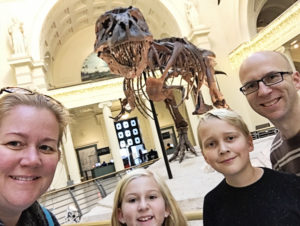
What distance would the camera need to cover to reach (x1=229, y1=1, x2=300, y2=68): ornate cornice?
34.1 feet

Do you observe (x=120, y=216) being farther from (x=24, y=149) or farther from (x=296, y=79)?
(x=296, y=79)

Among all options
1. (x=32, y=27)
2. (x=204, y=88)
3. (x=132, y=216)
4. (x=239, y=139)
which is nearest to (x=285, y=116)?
(x=239, y=139)

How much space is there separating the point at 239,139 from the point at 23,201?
945mm

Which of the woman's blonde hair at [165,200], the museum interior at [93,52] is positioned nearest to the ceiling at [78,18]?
the museum interior at [93,52]

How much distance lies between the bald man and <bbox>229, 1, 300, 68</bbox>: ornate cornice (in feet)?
33.8

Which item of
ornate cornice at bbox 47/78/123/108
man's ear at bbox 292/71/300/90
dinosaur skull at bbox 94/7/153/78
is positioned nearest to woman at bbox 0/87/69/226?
man's ear at bbox 292/71/300/90

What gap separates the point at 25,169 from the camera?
96cm

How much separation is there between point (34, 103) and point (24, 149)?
0.18 m

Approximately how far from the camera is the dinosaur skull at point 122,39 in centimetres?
310

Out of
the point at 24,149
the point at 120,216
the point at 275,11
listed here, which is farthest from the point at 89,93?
the point at 24,149

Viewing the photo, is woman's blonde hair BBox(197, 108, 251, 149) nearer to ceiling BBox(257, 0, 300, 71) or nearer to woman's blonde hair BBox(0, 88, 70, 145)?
woman's blonde hair BBox(0, 88, 70, 145)

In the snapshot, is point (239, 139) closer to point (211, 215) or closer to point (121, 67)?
point (211, 215)

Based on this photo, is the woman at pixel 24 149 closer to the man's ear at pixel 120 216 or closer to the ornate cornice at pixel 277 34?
the man's ear at pixel 120 216

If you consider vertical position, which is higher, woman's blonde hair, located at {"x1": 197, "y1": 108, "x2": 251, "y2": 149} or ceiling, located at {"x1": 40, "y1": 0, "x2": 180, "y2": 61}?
ceiling, located at {"x1": 40, "y1": 0, "x2": 180, "y2": 61}
